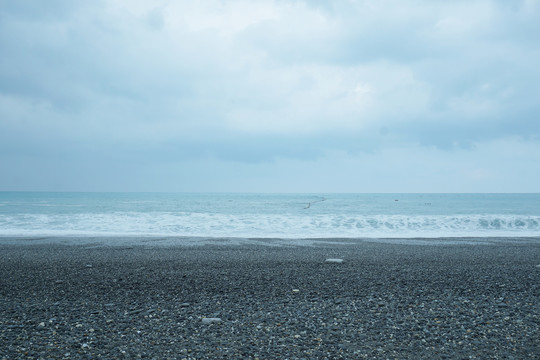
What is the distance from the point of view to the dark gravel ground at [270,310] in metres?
3.89

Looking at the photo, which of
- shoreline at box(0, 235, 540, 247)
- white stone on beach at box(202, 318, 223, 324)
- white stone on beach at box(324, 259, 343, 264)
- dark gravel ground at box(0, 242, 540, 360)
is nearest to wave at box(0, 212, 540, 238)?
shoreline at box(0, 235, 540, 247)

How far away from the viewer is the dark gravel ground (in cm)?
389

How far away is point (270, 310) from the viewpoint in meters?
5.26

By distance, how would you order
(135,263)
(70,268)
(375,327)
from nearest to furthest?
(375,327) < (70,268) < (135,263)

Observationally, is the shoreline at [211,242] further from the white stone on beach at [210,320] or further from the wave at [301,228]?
the white stone on beach at [210,320]

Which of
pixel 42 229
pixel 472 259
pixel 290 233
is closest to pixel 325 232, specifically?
pixel 290 233

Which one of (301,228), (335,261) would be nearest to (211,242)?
(335,261)

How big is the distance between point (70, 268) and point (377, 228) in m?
19.5

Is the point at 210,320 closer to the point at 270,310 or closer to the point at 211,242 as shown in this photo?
the point at 270,310

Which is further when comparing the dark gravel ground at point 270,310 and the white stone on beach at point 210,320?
the white stone on beach at point 210,320

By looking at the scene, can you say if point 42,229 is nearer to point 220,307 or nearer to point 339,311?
point 220,307

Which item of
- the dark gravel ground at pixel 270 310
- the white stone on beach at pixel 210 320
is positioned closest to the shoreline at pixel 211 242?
the dark gravel ground at pixel 270 310

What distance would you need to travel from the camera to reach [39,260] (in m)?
10.2

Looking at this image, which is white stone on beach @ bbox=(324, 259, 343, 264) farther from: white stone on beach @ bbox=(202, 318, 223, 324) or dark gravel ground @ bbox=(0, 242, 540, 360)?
white stone on beach @ bbox=(202, 318, 223, 324)
